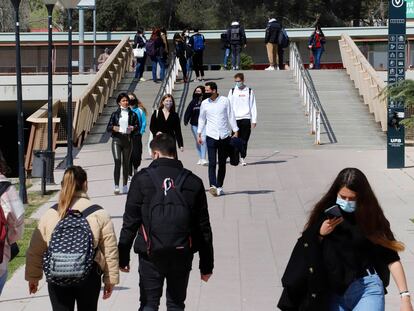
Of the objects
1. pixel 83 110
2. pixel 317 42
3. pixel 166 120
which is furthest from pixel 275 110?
pixel 166 120

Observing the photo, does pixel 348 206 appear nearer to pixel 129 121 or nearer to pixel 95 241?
pixel 95 241

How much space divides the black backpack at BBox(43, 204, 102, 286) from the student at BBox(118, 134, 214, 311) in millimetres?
402

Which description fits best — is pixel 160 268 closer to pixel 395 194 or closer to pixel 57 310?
pixel 57 310

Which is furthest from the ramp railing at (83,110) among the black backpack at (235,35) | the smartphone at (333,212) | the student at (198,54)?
the smartphone at (333,212)

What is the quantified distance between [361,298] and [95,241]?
5.85ft

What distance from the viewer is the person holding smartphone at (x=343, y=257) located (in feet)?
19.2

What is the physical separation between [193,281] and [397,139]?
9.56 metres

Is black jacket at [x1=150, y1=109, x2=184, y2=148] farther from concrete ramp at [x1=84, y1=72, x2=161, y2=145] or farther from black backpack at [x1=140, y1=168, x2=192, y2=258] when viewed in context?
black backpack at [x1=140, y1=168, x2=192, y2=258]

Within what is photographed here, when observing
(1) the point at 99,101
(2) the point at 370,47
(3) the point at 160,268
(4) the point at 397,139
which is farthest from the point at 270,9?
(3) the point at 160,268

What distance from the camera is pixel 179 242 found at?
22.4 ft

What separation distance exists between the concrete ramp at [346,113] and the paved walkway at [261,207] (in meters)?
0.80

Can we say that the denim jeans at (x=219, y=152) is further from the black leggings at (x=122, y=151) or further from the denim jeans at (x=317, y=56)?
the denim jeans at (x=317, y=56)

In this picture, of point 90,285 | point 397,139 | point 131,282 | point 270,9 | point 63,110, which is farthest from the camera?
point 270,9

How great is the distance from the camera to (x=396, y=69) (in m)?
19.0
